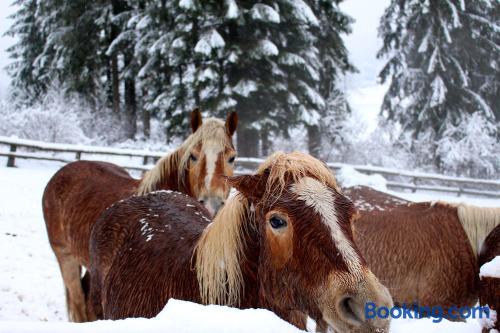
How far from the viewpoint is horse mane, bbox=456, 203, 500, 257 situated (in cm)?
424

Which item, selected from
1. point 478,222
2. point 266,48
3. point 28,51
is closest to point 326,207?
point 478,222

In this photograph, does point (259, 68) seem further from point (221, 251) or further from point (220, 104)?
point (221, 251)

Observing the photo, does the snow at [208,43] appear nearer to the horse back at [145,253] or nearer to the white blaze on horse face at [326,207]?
the horse back at [145,253]

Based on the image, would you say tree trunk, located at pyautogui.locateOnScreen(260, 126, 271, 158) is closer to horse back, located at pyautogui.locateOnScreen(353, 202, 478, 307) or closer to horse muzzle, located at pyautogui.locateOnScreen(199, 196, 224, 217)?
horse back, located at pyautogui.locateOnScreen(353, 202, 478, 307)

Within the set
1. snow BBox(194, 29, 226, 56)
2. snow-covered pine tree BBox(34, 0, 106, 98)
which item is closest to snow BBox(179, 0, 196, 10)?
snow BBox(194, 29, 226, 56)

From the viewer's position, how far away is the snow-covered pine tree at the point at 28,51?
24.3m

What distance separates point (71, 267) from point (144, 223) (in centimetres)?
261

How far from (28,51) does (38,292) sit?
77.0ft

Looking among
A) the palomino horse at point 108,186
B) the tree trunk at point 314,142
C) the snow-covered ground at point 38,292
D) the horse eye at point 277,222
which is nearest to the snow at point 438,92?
the snow-covered ground at point 38,292

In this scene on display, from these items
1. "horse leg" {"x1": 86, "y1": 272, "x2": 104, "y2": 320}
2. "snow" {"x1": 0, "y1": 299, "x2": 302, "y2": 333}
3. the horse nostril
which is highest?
"snow" {"x1": 0, "y1": 299, "x2": 302, "y2": 333}

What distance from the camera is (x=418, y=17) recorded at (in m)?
19.2

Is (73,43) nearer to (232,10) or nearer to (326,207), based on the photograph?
(232,10)

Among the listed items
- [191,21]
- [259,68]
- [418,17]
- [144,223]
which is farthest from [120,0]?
[144,223]

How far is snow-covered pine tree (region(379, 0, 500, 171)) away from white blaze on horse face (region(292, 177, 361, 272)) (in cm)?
1861
